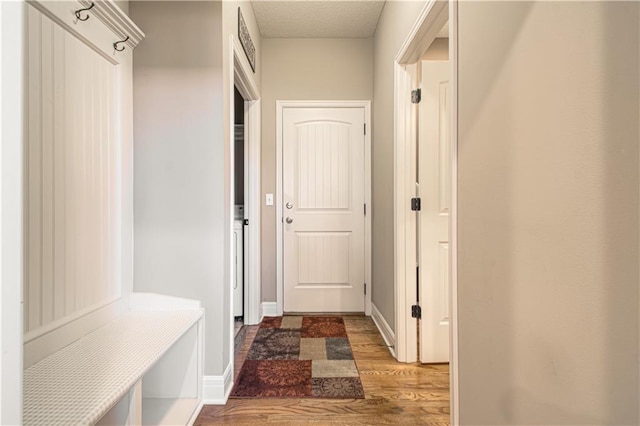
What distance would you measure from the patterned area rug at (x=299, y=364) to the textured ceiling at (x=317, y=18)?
2.56 metres

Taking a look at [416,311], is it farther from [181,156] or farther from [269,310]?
[181,156]

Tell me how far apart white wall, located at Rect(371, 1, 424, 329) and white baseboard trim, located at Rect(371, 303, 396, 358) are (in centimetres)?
5

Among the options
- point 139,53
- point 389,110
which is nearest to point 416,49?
point 389,110

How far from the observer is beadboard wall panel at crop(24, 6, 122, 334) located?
1.16 meters

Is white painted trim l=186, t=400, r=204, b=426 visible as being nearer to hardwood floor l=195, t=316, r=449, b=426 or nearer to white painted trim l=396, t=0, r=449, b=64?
hardwood floor l=195, t=316, r=449, b=426

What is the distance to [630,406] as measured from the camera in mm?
611

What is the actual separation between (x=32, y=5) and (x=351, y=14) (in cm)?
226

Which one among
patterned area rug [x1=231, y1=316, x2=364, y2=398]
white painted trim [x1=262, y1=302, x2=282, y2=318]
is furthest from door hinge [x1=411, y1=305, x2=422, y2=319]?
white painted trim [x1=262, y1=302, x2=282, y2=318]

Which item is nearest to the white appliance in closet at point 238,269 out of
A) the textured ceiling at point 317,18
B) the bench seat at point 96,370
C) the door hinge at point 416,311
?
the bench seat at point 96,370

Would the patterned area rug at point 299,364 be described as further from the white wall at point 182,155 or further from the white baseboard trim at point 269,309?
the white wall at point 182,155

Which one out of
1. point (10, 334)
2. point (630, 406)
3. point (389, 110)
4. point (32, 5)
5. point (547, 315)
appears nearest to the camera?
point (10, 334)

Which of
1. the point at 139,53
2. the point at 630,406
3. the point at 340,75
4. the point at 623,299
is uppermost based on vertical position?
the point at 340,75

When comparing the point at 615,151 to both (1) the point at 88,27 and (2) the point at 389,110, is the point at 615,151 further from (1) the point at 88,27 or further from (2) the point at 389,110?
(2) the point at 389,110

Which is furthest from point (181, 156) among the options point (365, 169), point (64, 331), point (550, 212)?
point (365, 169)
